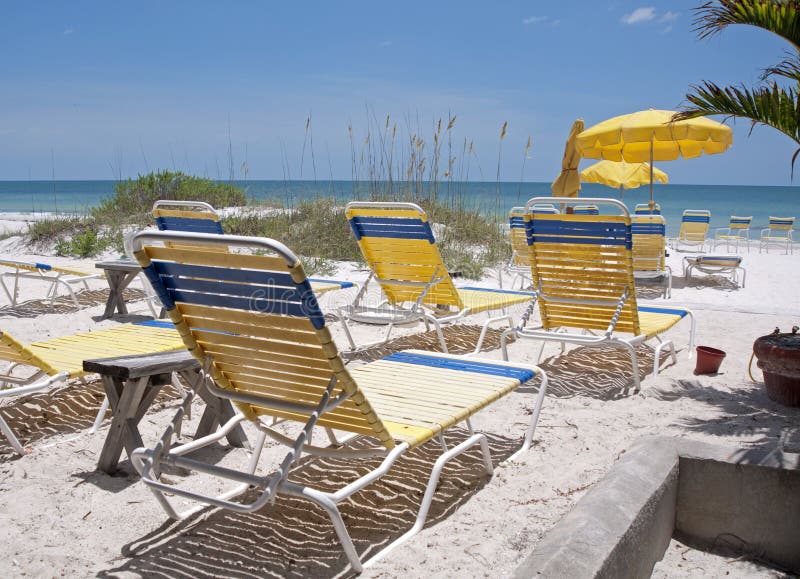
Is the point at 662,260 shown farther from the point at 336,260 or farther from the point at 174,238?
the point at 174,238

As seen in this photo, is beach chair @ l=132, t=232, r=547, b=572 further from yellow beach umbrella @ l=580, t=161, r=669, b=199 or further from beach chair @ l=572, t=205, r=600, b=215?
yellow beach umbrella @ l=580, t=161, r=669, b=199

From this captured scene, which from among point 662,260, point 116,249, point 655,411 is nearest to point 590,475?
point 655,411

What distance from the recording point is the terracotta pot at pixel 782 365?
335 cm

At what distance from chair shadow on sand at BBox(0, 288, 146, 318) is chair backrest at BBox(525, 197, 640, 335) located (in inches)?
167

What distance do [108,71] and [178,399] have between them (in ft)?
161

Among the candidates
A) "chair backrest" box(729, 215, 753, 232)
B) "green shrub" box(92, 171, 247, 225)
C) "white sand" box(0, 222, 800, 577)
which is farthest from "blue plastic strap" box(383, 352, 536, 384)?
"chair backrest" box(729, 215, 753, 232)

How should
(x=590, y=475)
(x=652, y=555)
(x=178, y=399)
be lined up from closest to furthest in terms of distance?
1. (x=652, y=555)
2. (x=590, y=475)
3. (x=178, y=399)

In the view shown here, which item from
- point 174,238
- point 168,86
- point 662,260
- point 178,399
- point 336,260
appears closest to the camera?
point 174,238

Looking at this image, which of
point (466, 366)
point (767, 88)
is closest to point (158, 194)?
point (466, 366)

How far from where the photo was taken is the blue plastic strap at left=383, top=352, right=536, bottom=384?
2.87 m

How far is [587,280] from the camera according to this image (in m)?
4.03

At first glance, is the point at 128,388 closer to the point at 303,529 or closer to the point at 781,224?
the point at 303,529

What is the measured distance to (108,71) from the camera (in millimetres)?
46438

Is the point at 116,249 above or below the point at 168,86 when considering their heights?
below
